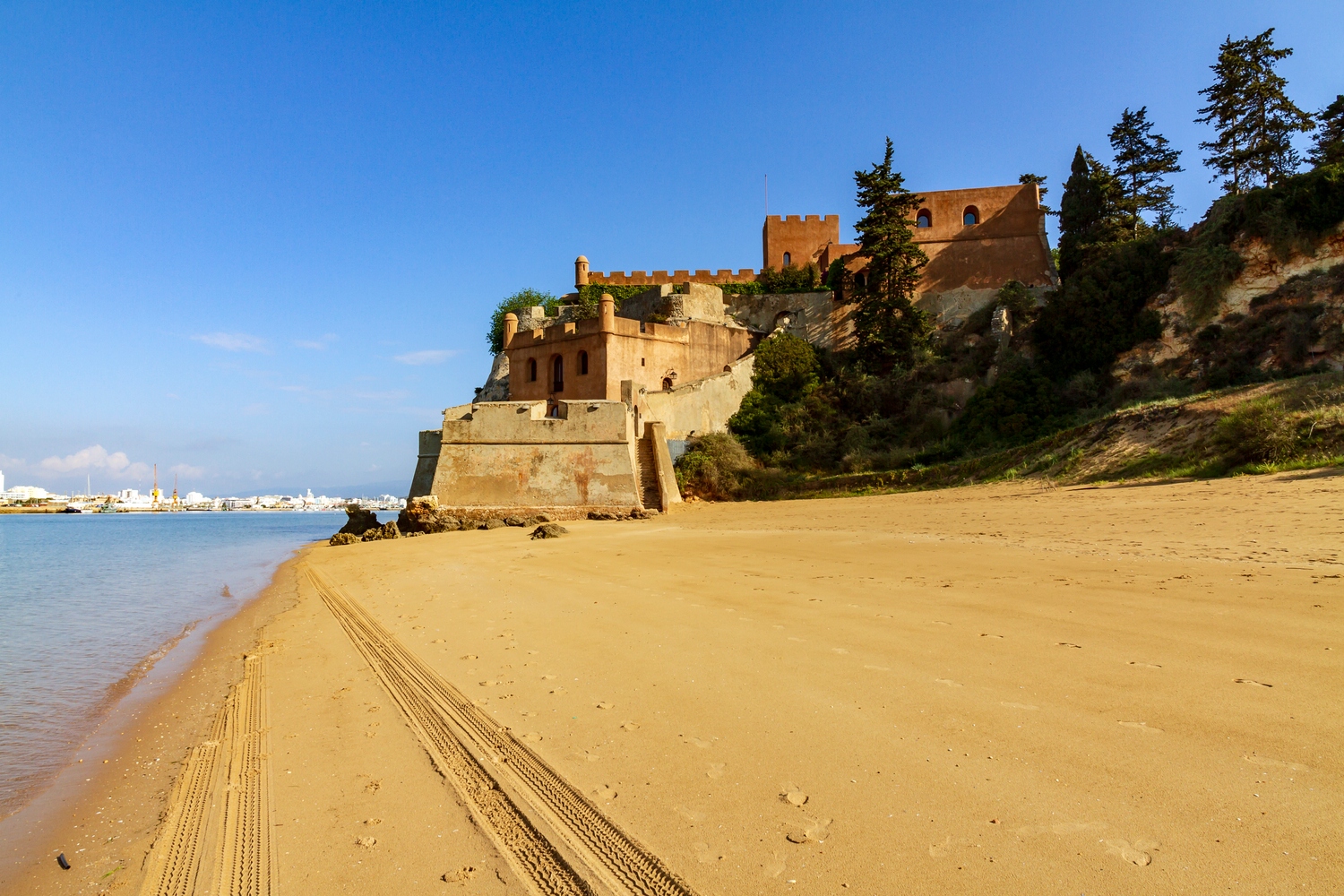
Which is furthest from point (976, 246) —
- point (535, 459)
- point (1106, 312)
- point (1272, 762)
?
point (1272, 762)

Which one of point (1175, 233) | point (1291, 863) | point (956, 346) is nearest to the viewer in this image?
point (1291, 863)

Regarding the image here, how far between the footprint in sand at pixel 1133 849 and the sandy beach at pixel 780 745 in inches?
0.6

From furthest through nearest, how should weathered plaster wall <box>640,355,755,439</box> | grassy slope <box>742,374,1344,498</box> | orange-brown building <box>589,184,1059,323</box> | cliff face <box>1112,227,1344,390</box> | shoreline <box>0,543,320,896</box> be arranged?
orange-brown building <box>589,184,1059,323</box>
weathered plaster wall <box>640,355,755,439</box>
cliff face <box>1112,227,1344,390</box>
grassy slope <box>742,374,1344,498</box>
shoreline <box>0,543,320,896</box>

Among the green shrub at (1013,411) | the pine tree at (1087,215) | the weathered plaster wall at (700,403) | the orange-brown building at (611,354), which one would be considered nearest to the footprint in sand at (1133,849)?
the green shrub at (1013,411)

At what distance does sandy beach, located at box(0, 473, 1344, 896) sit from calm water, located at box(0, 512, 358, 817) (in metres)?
0.53

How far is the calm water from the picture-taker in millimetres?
4812

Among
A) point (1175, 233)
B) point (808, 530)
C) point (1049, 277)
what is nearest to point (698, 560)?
point (808, 530)

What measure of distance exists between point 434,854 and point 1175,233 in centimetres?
2648

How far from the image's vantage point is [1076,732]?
321 cm

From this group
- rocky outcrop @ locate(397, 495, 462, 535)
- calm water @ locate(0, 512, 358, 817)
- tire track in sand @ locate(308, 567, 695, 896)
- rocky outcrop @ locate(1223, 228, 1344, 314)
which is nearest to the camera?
tire track in sand @ locate(308, 567, 695, 896)

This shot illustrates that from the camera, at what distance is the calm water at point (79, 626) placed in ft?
15.8

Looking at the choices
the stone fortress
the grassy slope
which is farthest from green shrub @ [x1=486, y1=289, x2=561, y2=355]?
the grassy slope

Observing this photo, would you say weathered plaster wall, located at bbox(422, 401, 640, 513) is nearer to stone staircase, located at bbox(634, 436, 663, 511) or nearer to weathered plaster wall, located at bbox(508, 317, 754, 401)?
stone staircase, located at bbox(634, 436, 663, 511)

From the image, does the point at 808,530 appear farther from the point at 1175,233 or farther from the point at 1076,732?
the point at 1175,233
